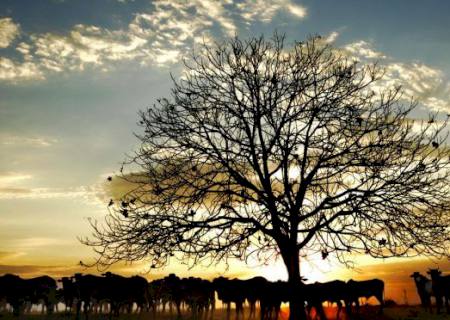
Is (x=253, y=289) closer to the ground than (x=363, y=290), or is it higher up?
higher up

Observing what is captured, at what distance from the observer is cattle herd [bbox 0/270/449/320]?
24781mm

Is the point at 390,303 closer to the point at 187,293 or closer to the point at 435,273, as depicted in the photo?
the point at 435,273

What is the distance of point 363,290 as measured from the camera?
93.7ft

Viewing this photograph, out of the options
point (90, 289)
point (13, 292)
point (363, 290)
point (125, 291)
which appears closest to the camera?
point (90, 289)

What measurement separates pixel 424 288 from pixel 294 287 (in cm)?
1367

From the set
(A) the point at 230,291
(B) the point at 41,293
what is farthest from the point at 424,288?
(B) the point at 41,293

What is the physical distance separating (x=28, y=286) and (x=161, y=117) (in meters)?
15.3

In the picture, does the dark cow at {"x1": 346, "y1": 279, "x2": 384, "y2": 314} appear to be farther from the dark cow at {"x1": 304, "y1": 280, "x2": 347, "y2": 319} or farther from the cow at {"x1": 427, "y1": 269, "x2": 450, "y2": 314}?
the cow at {"x1": 427, "y1": 269, "x2": 450, "y2": 314}

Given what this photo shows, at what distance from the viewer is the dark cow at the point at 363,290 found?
89.8ft

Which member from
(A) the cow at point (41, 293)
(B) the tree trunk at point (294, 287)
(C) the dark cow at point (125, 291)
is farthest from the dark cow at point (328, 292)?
(A) the cow at point (41, 293)

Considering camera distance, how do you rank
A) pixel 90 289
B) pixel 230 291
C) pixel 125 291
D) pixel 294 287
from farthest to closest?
pixel 230 291 → pixel 125 291 → pixel 90 289 → pixel 294 287

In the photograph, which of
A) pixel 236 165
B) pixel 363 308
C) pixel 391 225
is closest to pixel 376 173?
pixel 391 225

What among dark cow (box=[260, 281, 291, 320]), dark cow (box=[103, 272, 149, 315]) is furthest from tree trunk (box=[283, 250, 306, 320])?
dark cow (box=[103, 272, 149, 315])

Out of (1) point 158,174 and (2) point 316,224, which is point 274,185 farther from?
(1) point 158,174
